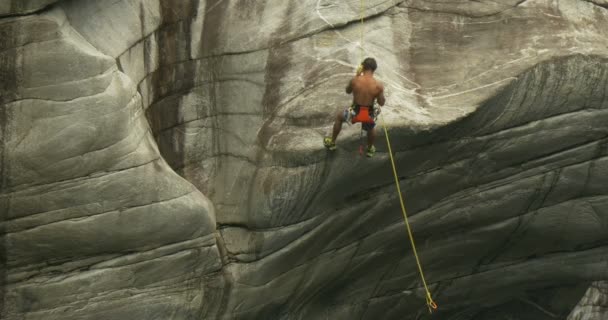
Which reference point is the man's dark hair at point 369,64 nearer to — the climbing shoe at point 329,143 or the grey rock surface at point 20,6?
the climbing shoe at point 329,143

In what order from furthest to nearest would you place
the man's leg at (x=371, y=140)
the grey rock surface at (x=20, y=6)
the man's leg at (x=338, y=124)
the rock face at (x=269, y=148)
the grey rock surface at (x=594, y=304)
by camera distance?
the grey rock surface at (x=594, y=304) < the man's leg at (x=371, y=140) < the man's leg at (x=338, y=124) < the rock face at (x=269, y=148) < the grey rock surface at (x=20, y=6)

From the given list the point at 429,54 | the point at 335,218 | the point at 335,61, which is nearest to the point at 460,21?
the point at 429,54

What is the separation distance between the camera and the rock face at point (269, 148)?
16.9 metres

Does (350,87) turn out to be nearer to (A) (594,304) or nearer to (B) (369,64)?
(B) (369,64)

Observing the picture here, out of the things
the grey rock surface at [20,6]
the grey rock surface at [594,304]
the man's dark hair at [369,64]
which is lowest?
the grey rock surface at [594,304]

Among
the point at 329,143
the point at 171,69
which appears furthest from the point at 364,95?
the point at 171,69

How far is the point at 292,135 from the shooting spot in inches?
698

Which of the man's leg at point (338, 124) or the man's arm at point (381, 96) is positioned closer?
the man's arm at point (381, 96)

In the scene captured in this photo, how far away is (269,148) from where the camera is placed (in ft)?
58.6

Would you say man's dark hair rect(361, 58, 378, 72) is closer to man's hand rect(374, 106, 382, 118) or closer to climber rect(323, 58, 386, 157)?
climber rect(323, 58, 386, 157)

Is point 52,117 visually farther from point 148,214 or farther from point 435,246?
point 435,246

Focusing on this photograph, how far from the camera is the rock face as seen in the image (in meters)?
16.9

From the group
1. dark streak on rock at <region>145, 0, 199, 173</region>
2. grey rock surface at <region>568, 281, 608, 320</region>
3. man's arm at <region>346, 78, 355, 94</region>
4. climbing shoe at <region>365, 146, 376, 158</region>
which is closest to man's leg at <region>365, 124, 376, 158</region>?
climbing shoe at <region>365, 146, 376, 158</region>

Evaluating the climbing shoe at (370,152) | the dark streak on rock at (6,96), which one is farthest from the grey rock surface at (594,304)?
the dark streak on rock at (6,96)
